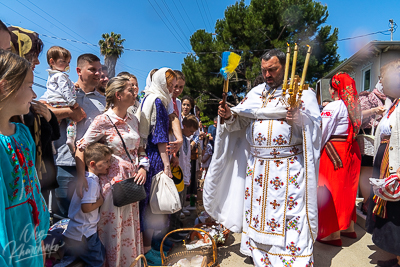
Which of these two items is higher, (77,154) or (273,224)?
(77,154)

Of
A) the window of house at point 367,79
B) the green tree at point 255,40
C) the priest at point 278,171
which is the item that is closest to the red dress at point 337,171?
the priest at point 278,171

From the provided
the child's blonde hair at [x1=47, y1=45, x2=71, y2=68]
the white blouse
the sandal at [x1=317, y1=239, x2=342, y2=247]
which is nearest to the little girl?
the child's blonde hair at [x1=47, y1=45, x2=71, y2=68]

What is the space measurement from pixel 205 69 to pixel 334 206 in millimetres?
15131

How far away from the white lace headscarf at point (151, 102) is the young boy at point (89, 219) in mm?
599

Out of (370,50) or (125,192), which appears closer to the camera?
(125,192)

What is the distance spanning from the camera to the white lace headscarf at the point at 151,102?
9.63 feet

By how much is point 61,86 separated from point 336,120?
11.1 ft

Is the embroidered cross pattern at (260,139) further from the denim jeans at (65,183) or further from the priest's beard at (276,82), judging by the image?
the denim jeans at (65,183)

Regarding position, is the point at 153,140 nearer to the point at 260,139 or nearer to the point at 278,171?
the point at 260,139

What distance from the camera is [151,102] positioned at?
116 inches

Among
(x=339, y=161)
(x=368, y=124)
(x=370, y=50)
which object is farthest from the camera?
(x=370, y=50)

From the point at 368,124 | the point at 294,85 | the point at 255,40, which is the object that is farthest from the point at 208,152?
the point at 255,40

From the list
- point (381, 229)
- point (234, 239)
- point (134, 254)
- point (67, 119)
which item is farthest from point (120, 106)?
point (381, 229)

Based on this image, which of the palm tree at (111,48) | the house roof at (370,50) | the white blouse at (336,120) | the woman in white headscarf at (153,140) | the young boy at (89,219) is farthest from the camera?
the palm tree at (111,48)
